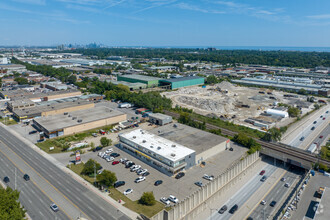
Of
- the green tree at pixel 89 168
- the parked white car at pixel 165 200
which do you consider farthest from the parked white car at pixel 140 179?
the green tree at pixel 89 168

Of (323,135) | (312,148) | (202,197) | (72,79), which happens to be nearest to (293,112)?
(323,135)

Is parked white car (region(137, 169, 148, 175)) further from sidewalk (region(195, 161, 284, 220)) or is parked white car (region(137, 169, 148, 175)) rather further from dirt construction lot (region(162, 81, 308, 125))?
dirt construction lot (region(162, 81, 308, 125))

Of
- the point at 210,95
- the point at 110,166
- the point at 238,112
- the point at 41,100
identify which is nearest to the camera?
the point at 110,166

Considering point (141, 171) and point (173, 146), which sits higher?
point (173, 146)

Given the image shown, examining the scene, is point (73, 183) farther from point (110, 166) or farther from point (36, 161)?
point (36, 161)

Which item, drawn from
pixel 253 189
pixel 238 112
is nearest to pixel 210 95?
pixel 238 112

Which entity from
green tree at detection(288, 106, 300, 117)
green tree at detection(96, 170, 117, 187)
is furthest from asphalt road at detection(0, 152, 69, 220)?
green tree at detection(288, 106, 300, 117)

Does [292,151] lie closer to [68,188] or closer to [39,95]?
[68,188]
